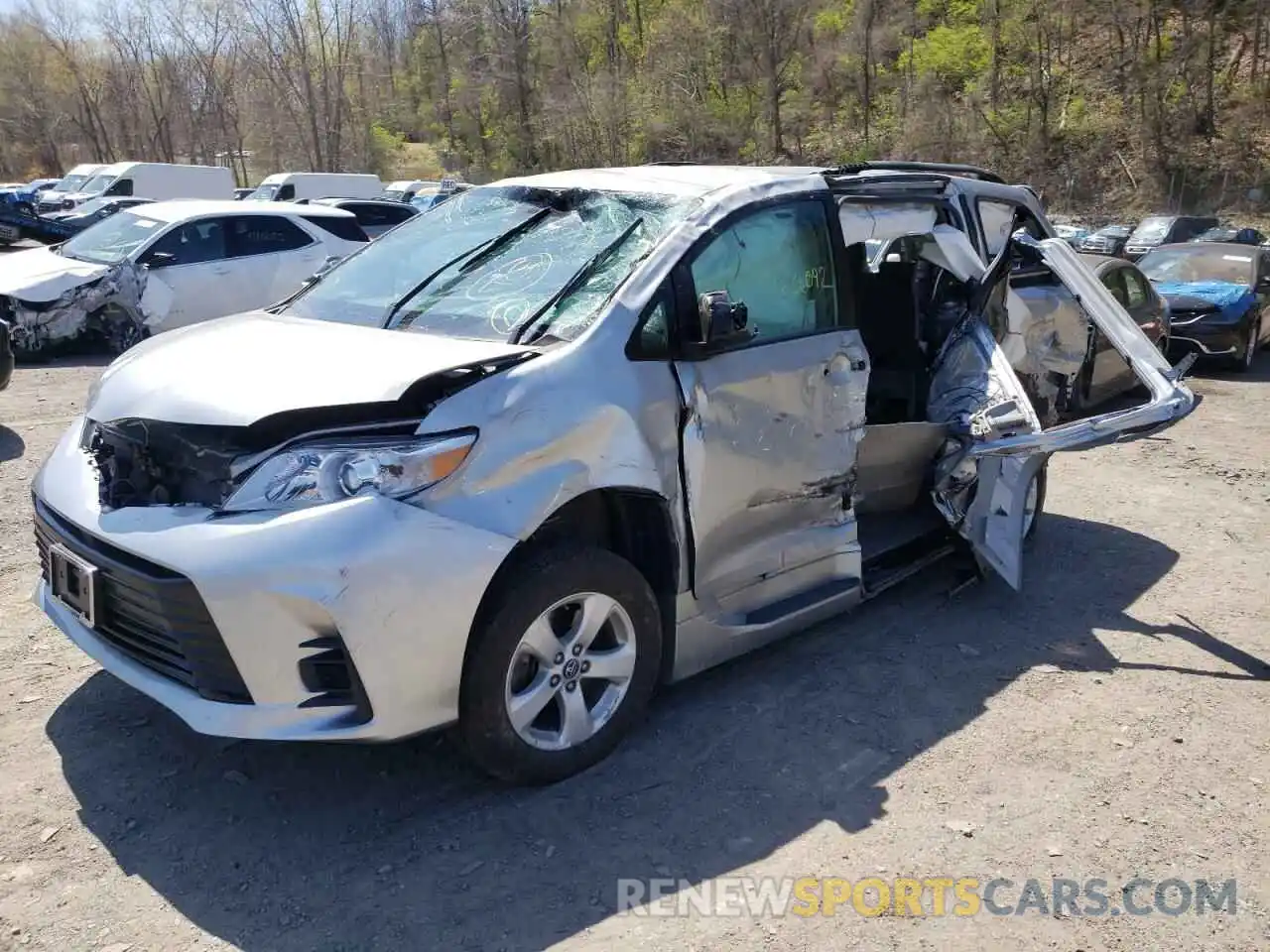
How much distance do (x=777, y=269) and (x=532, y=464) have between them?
5.01ft

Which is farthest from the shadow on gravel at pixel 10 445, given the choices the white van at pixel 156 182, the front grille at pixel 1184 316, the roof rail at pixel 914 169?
the white van at pixel 156 182

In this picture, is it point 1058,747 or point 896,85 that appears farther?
point 896,85

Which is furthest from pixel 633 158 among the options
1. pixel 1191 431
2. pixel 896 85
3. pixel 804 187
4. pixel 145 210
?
pixel 804 187

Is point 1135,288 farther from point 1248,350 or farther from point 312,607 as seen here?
point 312,607

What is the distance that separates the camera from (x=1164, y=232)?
22.3 m

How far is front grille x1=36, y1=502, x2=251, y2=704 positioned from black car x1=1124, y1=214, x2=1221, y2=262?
2279cm

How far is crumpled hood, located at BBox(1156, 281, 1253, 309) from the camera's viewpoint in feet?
41.2

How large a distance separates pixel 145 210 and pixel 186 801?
35.1 feet

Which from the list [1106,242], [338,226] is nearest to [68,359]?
[338,226]

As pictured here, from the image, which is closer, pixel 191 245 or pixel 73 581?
pixel 73 581

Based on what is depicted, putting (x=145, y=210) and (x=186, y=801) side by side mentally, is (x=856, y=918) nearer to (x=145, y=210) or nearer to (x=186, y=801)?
(x=186, y=801)

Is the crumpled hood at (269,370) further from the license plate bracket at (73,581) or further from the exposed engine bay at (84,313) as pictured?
the exposed engine bay at (84,313)

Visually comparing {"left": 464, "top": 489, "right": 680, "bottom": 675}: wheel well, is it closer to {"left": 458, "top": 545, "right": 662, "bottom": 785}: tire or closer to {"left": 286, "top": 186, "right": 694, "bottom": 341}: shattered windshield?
{"left": 458, "top": 545, "right": 662, "bottom": 785}: tire

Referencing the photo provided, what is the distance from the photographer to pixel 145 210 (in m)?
12.1
